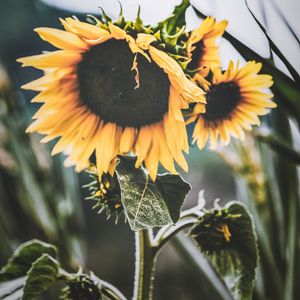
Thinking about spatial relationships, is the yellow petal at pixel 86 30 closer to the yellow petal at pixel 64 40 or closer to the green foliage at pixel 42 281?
the yellow petal at pixel 64 40

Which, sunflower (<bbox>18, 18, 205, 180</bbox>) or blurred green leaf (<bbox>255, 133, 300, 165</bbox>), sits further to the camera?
blurred green leaf (<bbox>255, 133, 300, 165</bbox>)

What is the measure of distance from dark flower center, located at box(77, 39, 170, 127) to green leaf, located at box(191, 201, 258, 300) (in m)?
0.20

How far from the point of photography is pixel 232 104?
0.73 meters

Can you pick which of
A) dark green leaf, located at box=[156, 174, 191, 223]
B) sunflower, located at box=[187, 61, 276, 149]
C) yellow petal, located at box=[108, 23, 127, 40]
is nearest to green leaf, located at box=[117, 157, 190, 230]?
dark green leaf, located at box=[156, 174, 191, 223]

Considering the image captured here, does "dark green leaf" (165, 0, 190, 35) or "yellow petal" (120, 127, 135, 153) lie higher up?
"dark green leaf" (165, 0, 190, 35)

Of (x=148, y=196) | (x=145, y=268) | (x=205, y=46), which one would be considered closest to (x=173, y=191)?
(x=148, y=196)

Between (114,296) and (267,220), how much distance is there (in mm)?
335

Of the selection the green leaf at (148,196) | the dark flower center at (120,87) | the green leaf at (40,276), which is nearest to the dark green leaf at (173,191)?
the green leaf at (148,196)

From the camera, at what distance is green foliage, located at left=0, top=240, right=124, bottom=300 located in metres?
0.70

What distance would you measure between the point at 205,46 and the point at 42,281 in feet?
1.61

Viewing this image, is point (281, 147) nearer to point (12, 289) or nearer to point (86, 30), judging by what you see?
point (86, 30)

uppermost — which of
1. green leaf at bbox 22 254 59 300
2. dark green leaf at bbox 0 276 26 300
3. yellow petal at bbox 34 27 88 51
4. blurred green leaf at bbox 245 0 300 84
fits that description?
yellow petal at bbox 34 27 88 51

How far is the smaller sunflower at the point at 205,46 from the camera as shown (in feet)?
2.28

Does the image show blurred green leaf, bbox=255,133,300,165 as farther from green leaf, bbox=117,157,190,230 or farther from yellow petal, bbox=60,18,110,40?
yellow petal, bbox=60,18,110,40
